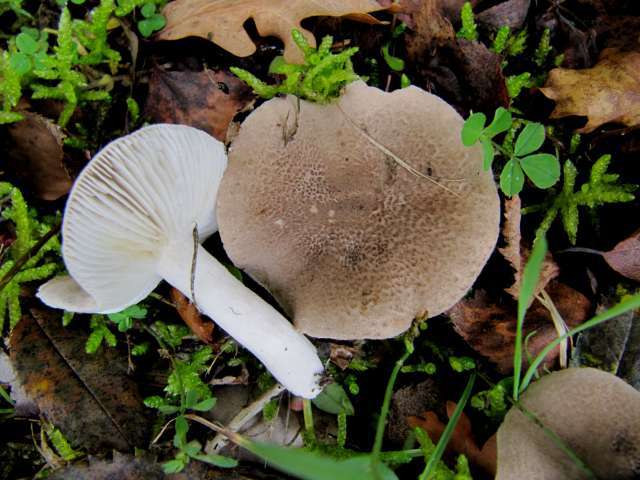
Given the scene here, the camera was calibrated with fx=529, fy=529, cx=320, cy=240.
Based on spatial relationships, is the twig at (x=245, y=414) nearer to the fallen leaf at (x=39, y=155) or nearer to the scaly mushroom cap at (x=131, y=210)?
the scaly mushroom cap at (x=131, y=210)

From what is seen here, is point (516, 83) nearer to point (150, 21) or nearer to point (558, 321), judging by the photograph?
point (558, 321)

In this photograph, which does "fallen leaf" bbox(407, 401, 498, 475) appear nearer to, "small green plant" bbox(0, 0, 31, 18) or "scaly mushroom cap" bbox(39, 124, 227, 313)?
"scaly mushroom cap" bbox(39, 124, 227, 313)

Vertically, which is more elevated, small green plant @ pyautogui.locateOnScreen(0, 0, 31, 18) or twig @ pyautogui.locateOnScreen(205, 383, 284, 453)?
small green plant @ pyautogui.locateOnScreen(0, 0, 31, 18)

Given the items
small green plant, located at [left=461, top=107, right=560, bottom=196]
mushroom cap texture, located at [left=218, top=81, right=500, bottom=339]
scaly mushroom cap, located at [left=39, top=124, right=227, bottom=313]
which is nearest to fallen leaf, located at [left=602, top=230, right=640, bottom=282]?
small green plant, located at [left=461, top=107, right=560, bottom=196]

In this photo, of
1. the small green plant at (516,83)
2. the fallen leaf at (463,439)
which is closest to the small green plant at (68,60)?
the small green plant at (516,83)

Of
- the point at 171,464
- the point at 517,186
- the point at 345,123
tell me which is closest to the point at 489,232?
the point at 517,186
